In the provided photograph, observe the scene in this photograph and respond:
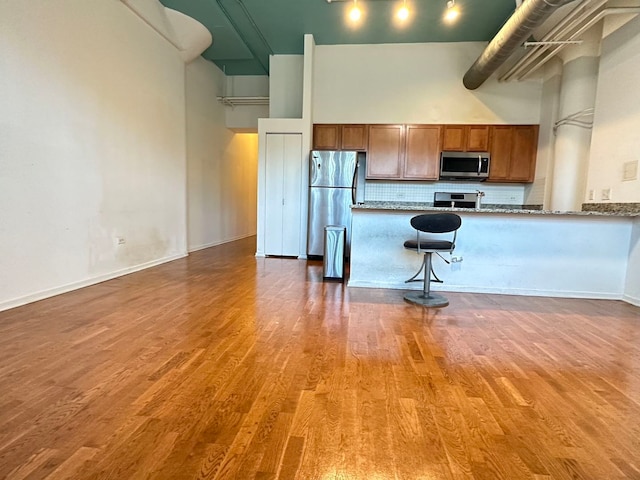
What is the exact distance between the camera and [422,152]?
590cm

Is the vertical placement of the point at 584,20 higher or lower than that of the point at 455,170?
higher

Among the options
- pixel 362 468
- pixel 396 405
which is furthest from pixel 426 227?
pixel 362 468

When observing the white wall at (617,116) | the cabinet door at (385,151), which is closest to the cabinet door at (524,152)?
the white wall at (617,116)

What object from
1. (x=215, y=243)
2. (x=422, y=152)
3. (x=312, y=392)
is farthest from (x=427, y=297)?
(x=215, y=243)

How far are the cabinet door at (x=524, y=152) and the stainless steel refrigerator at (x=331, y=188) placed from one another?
2.74m

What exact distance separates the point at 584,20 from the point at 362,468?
5.29 meters

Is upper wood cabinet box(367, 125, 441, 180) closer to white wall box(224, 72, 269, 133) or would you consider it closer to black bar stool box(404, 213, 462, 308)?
black bar stool box(404, 213, 462, 308)

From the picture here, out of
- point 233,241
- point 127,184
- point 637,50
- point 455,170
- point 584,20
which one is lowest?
point 233,241

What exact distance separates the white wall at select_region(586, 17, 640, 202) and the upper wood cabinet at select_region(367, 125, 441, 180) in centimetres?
225

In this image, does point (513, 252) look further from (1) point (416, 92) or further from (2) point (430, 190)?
(1) point (416, 92)

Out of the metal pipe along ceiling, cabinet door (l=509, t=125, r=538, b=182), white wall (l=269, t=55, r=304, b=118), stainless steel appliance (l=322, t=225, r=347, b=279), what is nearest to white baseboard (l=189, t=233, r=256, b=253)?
white wall (l=269, t=55, r=304, b=118)

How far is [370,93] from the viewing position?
600 cm

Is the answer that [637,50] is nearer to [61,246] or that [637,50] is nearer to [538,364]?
[538,364]

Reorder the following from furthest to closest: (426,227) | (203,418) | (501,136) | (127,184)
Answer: (501,136) → (127,184) → (426,227) → (203,418)
